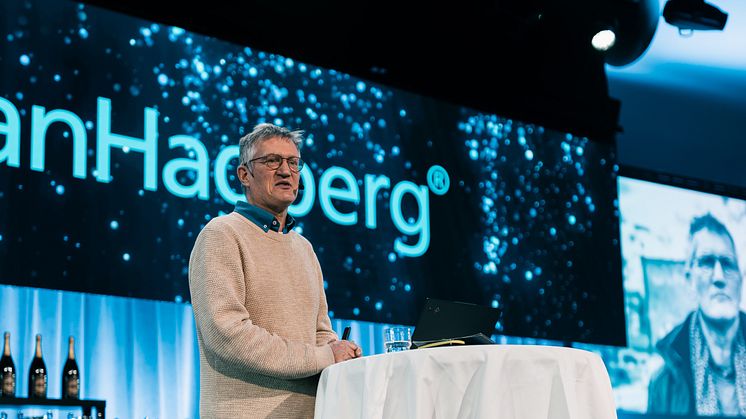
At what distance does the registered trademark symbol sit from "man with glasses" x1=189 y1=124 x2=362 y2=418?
2.97m

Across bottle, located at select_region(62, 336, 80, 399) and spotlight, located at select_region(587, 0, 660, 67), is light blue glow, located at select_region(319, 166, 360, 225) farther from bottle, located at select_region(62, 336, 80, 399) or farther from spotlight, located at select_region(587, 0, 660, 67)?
spotlight, located at select_region(587, 0, 660, 67)

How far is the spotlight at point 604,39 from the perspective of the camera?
6.33 meters

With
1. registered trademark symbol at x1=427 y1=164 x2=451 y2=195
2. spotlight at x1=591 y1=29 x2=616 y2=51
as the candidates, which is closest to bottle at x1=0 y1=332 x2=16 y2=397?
registered trademark symbol at x1=427 y1=164 x2=451 y2=195

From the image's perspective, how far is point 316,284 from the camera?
2777 millimetres

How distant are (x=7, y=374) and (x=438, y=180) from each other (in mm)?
2708

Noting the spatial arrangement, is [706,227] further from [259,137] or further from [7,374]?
[259,137]

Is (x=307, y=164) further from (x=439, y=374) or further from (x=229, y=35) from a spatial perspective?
(x=439, y=374)

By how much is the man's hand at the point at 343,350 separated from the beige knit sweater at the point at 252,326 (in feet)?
0.06

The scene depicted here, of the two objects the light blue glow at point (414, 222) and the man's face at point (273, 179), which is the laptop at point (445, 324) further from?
the light blue glow at point (414, 222)

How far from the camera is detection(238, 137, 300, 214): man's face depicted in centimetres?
273

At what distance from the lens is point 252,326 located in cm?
241

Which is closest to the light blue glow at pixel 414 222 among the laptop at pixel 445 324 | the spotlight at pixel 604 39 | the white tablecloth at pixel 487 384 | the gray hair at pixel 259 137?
the spotlight at pixel 604 39

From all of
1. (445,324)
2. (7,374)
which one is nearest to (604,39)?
(7,374)

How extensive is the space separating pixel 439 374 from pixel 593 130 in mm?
4708
